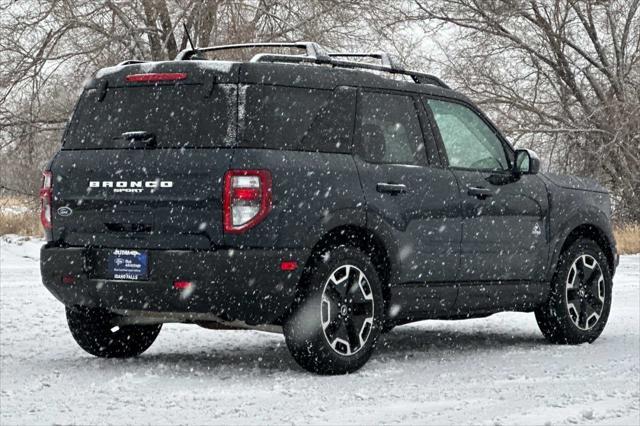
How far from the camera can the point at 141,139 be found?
7.77 metres

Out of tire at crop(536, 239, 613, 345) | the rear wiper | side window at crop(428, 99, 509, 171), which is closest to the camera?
the rear wiper

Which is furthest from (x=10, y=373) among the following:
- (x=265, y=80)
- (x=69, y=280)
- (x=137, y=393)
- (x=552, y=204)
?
(x=552, y=204)

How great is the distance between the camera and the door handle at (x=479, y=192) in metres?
8.81

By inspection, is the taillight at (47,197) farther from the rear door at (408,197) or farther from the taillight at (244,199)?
the rear door at (408,197)

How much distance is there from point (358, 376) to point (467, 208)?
1637 millimetres

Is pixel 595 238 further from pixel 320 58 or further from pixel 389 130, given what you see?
pixel 320 58

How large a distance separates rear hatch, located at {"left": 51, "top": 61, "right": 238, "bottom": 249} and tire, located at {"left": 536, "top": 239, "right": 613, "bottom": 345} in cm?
329

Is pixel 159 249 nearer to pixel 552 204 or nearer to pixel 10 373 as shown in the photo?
pixel 10 373

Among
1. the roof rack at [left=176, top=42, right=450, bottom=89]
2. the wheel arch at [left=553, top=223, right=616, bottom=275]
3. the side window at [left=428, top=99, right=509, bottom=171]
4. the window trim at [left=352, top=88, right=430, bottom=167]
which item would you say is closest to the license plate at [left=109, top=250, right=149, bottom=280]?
the roof rack at [left=176, top=42, right=450, bottom=89]

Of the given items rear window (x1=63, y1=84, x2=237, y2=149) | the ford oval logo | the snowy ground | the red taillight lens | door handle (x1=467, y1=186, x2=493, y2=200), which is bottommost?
the snowy ground

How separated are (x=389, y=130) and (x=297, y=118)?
88cm

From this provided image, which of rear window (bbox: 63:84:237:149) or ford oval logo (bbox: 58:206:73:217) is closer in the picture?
rear window (bbox: 63:84:237:149)

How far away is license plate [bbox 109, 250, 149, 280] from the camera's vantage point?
7512 millimetres

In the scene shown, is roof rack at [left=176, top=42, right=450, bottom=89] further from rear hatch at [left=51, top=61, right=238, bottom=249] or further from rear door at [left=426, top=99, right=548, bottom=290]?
rear hatch at [left=51, top=61, right=238, bottom=249]
